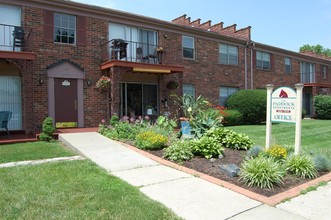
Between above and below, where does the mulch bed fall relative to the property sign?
below

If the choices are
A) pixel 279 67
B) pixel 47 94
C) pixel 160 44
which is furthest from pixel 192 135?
pixel 279 67

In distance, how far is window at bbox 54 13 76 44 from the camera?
495 inches

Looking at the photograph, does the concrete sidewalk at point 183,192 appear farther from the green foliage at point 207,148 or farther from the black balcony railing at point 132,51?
the black balcony railing at point 132,51

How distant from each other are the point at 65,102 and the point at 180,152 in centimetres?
705

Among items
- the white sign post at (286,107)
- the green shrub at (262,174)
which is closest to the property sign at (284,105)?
the white sign post at (286,107)

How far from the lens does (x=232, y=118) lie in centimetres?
1694

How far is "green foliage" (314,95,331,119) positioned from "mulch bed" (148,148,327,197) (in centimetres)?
1761

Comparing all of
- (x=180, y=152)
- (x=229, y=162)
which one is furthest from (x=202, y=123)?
(x=229, y=162)

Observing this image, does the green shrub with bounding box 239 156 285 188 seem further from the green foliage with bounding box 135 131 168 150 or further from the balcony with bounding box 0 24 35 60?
the balcony with bounding box 0 24 35 60

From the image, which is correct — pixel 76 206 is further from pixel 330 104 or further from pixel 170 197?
pixel 330 104

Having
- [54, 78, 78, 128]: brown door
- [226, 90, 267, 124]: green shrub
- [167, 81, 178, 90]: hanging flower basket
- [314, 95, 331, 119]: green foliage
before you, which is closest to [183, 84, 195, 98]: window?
[167, 81, 178, 90]: hanging flower basket

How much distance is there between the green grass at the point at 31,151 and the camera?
7590 millimetres

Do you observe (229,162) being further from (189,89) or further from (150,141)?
(189,89)

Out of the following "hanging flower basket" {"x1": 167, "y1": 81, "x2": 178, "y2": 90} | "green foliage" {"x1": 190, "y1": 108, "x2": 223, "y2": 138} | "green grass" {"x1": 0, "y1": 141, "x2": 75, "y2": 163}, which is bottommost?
"green grass" {"x1": 0, "y1": 141, "x2": 75, "y2": 163}
